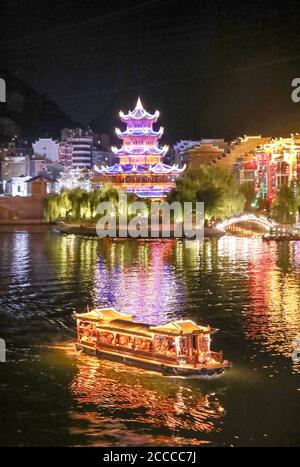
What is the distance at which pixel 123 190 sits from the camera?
31812 mm

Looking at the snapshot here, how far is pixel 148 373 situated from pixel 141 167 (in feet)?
81.0

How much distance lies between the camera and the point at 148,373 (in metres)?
8.12

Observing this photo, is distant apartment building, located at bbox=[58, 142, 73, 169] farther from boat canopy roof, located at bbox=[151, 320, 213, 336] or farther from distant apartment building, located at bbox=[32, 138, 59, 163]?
boat canopy roof, located at bbox=[151, 320, 213, 336]

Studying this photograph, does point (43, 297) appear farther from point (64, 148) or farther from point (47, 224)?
point (64, 148)

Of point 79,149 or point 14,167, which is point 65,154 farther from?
point 14,167

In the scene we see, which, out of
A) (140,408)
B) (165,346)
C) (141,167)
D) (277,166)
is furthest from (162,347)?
(277,166)

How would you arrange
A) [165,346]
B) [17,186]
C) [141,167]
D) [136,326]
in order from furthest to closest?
1. [17,186]
2. [141,167]
3. [136,326]
4. [165,346]

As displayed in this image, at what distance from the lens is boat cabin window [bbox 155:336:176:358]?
26.8 feet

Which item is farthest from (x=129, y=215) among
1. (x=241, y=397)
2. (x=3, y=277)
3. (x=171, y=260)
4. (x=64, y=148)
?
(x=64, y=148)

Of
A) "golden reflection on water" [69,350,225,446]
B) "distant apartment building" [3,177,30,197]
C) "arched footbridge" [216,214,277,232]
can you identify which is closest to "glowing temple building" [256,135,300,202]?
"arched footbridge" [216,214,277,232]

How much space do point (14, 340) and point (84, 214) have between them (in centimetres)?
2170

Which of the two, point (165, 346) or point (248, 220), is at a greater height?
point (248, 220)

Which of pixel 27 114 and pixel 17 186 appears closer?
pixel 17 186
